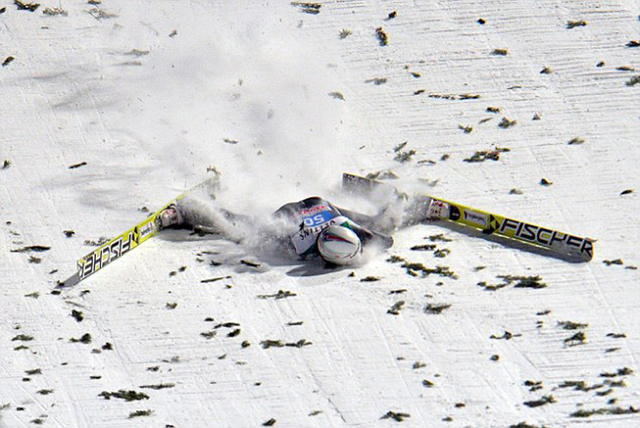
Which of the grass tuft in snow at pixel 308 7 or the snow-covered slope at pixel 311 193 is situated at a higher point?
the grass tuft in snow at pixel 308 7

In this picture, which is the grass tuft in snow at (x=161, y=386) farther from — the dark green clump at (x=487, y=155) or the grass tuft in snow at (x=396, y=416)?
the dark green clump at (x=487, y=155)

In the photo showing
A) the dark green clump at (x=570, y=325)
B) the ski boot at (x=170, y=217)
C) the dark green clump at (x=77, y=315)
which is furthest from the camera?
the ski boot at (x=170, y=217)

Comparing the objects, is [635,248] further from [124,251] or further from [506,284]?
[124,251]

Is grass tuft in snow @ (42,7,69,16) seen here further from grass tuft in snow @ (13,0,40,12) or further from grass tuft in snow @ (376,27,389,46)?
grass tuft in snow @ (376,27,389,46)

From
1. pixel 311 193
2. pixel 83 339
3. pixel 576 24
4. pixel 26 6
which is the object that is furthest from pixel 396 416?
pixel 26 6

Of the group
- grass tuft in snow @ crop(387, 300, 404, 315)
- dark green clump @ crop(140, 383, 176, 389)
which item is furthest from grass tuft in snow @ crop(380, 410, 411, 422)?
dark green clump @ crop(140, 383, 176, 389)

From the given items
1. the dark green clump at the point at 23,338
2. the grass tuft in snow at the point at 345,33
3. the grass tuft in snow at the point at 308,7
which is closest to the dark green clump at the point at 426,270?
the dark green clump at the point at 23,338
